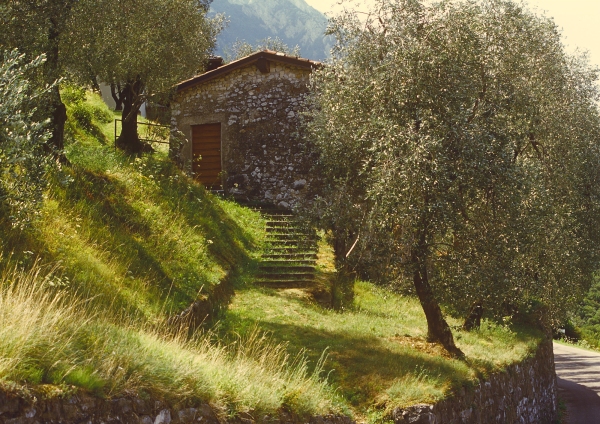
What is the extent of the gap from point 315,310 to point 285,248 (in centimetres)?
463

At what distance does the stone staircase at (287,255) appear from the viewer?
59.2 ft

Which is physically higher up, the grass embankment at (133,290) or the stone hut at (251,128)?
the stone hut at (251,128)

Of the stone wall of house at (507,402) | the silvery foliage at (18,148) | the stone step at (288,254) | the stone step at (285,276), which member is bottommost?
the stone wall of house at (507,402)

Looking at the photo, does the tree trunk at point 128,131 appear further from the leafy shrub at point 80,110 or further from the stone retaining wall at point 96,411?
the stone retaining wall at point 96,411

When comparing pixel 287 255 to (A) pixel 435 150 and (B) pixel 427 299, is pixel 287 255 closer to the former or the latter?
(B) pixel 427 299

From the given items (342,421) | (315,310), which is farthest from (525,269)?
(342,421)

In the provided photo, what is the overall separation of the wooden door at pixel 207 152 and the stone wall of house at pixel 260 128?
0.27 metres

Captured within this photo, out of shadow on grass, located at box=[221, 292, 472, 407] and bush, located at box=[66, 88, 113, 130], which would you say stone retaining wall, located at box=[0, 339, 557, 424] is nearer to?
shadow on grass, located at box=[221, 292, 472, 407]

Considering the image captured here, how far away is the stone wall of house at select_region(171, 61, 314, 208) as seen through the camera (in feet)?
79.9

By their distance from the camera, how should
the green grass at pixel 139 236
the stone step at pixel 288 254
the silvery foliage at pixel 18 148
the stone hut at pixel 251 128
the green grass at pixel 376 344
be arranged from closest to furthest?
1. the silvery foliage at pixel 18 148
2. the green grass at pixel 139 236
3. the green grass at pixel 376 344
4. the stone step at pixel 288 254
5. the stone hut at pixel 251 128

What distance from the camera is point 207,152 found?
84.1 feet

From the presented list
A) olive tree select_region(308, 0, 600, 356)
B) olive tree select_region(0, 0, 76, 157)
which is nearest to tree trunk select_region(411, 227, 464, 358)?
olive tree select_region(308, 0, 600, 356)

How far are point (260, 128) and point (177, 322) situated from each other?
14.2 m

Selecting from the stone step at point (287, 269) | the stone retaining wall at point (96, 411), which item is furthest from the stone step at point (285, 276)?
the stone retaining wall at point (96, 411)
